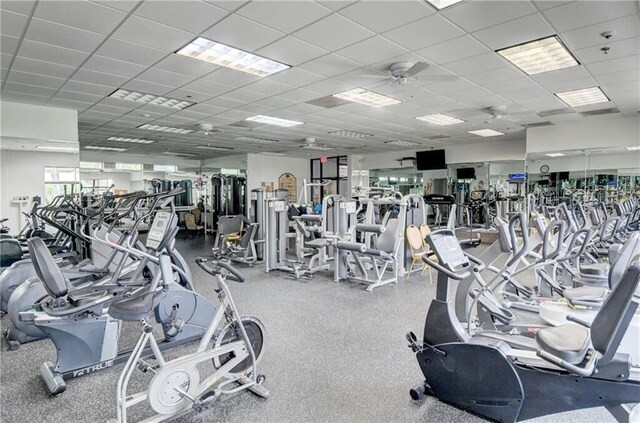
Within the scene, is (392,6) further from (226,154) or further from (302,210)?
(226,154)

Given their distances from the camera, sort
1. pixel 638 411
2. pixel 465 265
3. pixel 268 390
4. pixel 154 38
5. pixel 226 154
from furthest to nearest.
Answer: pixel 226 154
pixel 154 38
pixel 268 390
pixel 465 265
pixel 638 411

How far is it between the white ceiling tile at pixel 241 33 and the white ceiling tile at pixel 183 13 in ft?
0.34

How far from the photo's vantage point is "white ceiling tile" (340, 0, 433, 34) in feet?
9.86

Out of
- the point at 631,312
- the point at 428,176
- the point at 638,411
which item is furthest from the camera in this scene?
the point at 428,176

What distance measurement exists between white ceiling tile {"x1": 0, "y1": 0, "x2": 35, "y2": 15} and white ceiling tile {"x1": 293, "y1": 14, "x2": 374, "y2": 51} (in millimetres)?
2208

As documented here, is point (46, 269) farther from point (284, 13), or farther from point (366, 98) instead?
point (366, 98)

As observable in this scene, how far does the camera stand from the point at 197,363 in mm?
2330

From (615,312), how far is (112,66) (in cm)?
524

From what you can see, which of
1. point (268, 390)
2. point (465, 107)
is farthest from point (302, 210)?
point (268, 390)

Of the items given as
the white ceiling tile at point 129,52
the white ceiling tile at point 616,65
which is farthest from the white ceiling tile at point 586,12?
the white ceiling tile at point 129,52

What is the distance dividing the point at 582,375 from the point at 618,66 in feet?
14.4

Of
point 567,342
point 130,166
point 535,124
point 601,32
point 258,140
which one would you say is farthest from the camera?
point 130,166

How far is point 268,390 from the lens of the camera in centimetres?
260

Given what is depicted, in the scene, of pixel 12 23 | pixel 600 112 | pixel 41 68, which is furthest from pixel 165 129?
pixel 600 112
